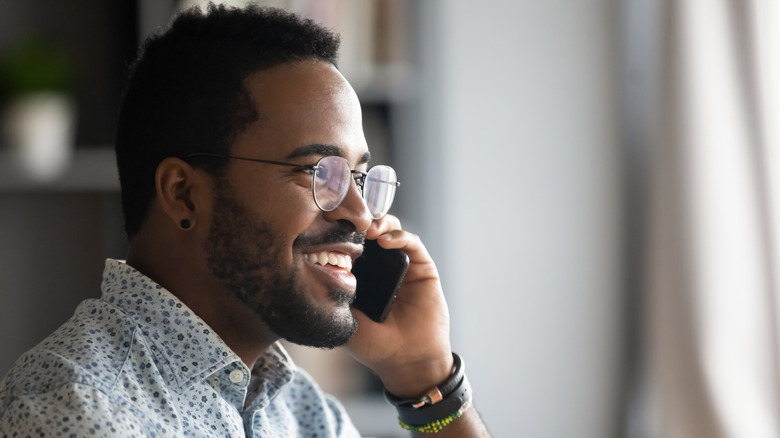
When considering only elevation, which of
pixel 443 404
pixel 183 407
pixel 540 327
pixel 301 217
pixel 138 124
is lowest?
pixel 540 327

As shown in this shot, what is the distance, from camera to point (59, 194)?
262 centimetres

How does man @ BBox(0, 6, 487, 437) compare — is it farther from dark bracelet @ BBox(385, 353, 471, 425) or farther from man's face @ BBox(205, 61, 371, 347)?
dark bracelet @ BBox(385, 353, 471, 425)

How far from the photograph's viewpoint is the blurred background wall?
8.43 ft

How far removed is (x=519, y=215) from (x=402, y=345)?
122 centimetres

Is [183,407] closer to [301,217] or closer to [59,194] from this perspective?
[301,217]

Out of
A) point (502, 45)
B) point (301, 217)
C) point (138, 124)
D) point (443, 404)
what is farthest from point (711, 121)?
point (138, 124)

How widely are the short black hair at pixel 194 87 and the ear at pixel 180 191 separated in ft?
0.07

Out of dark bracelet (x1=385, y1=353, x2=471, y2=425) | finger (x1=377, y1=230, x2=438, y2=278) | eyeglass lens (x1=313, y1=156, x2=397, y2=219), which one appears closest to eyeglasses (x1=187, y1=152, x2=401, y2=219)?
eyeglass lens (x1=313, y1=156, x2=397, y2=219)

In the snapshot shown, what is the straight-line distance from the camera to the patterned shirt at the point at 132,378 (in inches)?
37.2

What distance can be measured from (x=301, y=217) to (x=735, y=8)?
1.43 metres

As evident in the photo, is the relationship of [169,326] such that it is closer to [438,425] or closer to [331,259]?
[331,259]

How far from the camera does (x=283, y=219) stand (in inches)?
48.4

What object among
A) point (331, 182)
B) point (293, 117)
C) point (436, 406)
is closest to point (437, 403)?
point (436, 406)

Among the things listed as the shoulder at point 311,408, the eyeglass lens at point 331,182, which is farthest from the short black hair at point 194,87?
the shoulder at point 311,408
